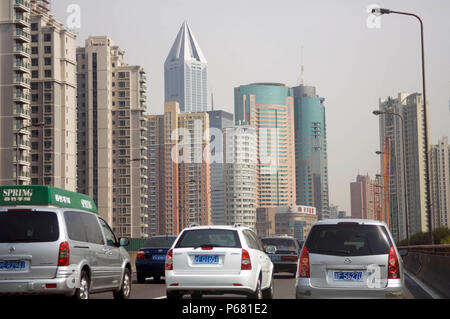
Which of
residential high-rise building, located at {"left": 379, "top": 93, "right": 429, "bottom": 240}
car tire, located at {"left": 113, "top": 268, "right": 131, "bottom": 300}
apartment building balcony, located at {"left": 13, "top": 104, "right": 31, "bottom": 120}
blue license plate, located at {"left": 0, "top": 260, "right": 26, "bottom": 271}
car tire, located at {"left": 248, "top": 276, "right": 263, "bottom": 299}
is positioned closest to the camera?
blue license plate, located at {"left": 0, "top": 260, "right": 26, "bottom": 271}

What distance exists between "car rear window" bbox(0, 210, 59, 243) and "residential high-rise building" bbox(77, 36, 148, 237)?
13149 cm

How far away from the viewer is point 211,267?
1356 cm

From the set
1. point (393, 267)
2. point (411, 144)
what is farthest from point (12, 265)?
point (411, 144)

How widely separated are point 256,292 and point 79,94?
→ 14277cm

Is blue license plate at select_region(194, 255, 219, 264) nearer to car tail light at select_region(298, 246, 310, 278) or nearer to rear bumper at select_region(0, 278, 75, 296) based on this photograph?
car tail light at select_region(298, 246, 310, 278)

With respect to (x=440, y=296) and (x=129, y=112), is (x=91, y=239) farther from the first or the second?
(x=129, y=112)

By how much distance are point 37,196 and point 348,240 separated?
10.2m

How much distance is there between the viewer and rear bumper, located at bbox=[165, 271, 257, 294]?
1345 centimetres

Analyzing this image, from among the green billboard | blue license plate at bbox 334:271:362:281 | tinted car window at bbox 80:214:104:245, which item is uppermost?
the green billboard

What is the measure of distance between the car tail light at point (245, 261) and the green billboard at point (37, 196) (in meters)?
7.35

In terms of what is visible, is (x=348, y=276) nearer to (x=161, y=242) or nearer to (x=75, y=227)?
(x=75, y=227)

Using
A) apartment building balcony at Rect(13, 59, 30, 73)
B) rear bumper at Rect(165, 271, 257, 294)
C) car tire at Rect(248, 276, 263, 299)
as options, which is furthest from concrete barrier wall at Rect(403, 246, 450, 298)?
apartment building balcony at Rect(13, 59, 30, 73)
